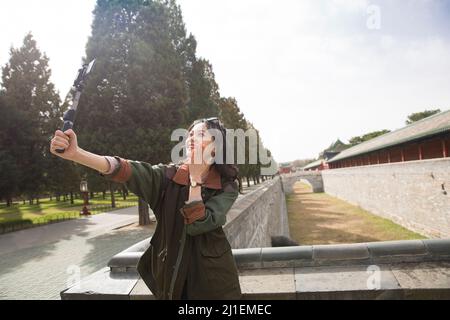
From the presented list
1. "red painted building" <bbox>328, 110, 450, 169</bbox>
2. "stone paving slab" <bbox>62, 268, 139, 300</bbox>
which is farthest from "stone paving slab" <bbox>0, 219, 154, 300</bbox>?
"red painted building" <bbox>328, 110, 450, 169</bbox>

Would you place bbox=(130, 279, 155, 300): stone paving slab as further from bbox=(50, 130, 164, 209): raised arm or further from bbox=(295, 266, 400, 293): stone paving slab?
bbox=(295, 266, 400, 293): stone paving slab

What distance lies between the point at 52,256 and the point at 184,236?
8.87 meters

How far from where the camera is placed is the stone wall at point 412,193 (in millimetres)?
13922

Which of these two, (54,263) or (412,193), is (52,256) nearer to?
(54,263)

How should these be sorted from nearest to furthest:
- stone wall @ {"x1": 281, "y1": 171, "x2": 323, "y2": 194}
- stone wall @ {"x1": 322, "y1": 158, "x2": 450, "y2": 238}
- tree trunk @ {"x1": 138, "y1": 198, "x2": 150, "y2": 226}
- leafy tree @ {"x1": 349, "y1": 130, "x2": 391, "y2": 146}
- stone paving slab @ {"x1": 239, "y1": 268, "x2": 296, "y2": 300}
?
1. stone paving slab @ {"x1": 239, "y1": 268, "x2": 296, "y2": 300}
2. stone wall @ {"x1": 322, "y1": 158, "x2": 450, "y2": 238}
3. tree trunk @ {"x1": 138, "y1": 198, "x2": 150, "y2": 226}
4. stone wall @ {"x1": 281, "y1": 171, "x2": 323, "y2": 194}
5. leafy tree @ {"x1": 349, "y1": 130, "x2": 391, "y2": 146}

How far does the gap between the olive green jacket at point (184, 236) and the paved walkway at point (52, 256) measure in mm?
4228

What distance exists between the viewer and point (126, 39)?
44.7 ft

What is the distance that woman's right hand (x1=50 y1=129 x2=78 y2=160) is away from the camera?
61.2 inches

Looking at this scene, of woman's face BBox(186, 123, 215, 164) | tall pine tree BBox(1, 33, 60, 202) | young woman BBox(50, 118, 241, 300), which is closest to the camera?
young woman BBox(50, 118, 241, 300)

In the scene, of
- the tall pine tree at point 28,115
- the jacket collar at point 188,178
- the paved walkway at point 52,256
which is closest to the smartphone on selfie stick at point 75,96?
the jacket collar at point 188,178

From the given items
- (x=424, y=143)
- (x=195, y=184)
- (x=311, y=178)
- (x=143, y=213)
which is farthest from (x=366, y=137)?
(x=195, y=184)

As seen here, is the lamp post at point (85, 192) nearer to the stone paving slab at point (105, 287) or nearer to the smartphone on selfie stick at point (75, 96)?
the stone paving slab at point (105, 287)

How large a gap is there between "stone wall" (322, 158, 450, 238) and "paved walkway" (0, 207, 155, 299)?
13.5 m

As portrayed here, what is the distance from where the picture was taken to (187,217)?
174 cm
